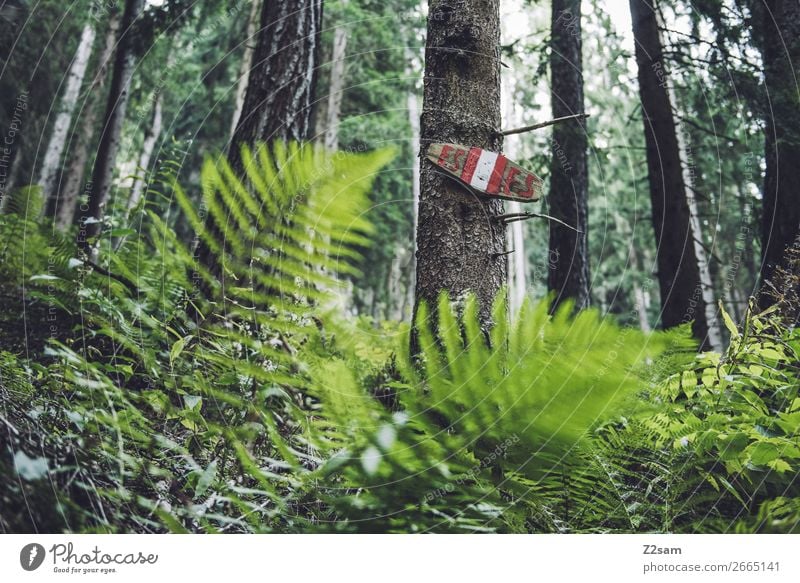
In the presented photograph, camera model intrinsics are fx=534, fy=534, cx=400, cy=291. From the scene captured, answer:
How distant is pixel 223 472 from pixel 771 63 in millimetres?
4243

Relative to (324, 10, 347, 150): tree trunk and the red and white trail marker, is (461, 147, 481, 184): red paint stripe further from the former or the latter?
(324, 10, 347, 150): tree trunk

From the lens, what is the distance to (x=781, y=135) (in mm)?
3838

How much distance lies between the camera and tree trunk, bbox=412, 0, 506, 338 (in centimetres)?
185

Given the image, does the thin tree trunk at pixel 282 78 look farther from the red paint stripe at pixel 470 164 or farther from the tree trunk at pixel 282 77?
the red paint stripe at pixel 470 164

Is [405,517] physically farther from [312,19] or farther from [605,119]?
[605,119]

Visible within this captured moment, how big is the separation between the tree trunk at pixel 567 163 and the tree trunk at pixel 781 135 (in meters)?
2.20

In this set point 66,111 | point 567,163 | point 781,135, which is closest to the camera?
point 781,135

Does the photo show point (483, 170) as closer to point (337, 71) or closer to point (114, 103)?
point (114, 103)

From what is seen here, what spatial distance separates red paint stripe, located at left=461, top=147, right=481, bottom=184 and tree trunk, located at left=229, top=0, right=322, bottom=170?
187 centimetres

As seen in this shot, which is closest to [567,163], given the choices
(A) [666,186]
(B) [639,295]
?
(A) [666,186]

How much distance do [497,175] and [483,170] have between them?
51 mm

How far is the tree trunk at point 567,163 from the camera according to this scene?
591cm

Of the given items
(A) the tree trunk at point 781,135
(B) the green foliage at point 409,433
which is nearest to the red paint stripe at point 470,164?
(B) the green foliage at point 409,433

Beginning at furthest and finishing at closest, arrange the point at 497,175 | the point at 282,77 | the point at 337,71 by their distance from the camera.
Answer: the point at 337,71, the point at 282,77, the point at 497,175
